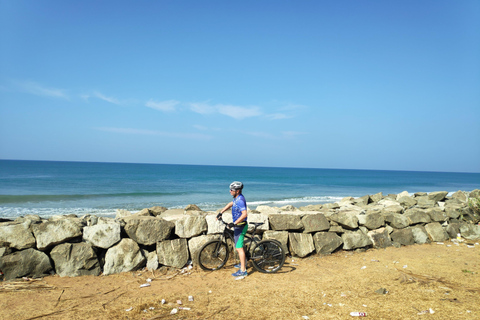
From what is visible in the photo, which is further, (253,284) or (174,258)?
(174,258)

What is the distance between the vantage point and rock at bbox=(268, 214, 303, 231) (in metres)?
7.07

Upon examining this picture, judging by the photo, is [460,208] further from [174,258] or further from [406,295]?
[174,258]

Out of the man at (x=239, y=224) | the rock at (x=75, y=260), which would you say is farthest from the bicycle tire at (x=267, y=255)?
the rock at (x=75, y=260)

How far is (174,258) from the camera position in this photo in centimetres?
614

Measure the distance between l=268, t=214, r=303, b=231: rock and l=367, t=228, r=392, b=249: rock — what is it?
2.43 metres

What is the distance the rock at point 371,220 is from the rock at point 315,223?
128 cm

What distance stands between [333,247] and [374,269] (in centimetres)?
118

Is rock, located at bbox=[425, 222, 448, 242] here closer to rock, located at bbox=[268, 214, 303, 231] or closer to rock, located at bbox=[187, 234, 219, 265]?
rock, located at bbox=[268, 214, 303, 231]

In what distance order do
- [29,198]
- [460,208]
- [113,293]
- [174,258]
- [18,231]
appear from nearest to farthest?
[113,293] → [18,231] → [174,258] → [460,208] → [29,198]

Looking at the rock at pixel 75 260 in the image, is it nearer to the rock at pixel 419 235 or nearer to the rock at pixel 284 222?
the rock at pixel 284 222

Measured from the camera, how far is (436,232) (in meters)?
9.00

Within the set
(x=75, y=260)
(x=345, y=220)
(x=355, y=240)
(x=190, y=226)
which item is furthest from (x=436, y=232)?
(x=75, y=260)

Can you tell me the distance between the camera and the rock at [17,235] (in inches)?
207

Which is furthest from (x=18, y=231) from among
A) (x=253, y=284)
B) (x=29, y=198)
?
(x=29, y=198)
